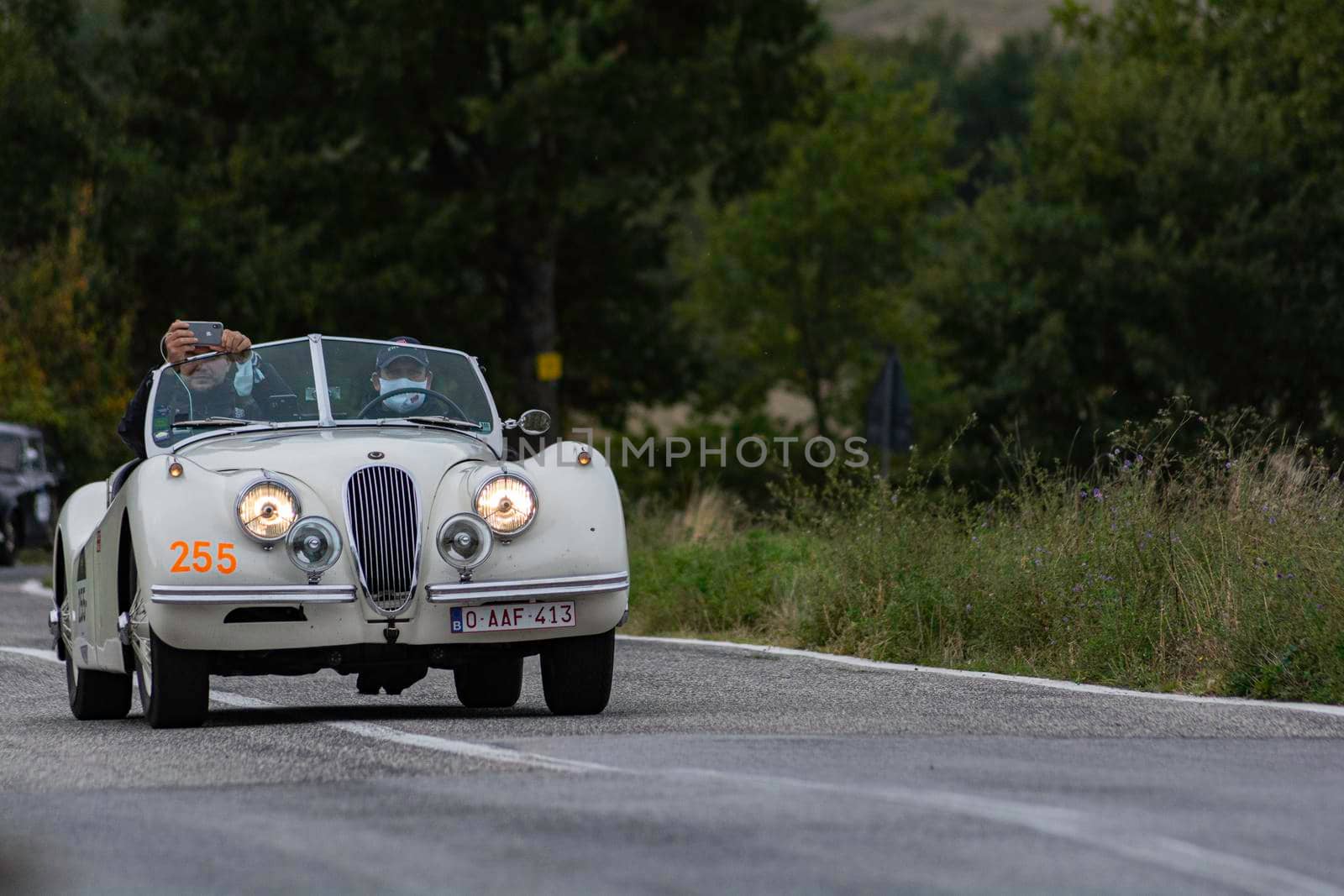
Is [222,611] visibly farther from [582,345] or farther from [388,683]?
[582,345]

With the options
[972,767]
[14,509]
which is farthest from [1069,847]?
[14,509]

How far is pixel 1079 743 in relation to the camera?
813cm

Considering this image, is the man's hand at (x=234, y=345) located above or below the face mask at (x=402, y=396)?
above

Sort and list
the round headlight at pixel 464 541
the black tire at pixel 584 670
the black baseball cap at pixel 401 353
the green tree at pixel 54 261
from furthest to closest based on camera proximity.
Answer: the green tree at pixel 54 261, the black baseball cap at pixel 401 353, the black tire at pixel 584 670, the round headlight at pixel 464 541

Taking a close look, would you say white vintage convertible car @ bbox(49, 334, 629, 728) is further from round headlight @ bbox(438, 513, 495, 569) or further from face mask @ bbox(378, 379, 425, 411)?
face mask @ bbox(378, 379, 425, 411)

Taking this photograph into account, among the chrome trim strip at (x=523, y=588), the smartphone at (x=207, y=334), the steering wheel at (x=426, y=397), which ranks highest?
the smartphone at (x=207, y=334)

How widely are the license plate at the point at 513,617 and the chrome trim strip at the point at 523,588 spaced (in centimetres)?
7

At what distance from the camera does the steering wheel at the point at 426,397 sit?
1067cm

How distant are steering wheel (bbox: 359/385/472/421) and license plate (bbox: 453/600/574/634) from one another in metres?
1.61

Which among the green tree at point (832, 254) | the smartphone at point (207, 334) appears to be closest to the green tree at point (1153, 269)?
the green tree at point (832, 254)

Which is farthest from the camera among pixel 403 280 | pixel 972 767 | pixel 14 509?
pixel 403 280

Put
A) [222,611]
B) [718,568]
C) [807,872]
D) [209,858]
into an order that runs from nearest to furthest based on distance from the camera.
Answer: [807,872]
[209,858]
[222,611]
[718,568]

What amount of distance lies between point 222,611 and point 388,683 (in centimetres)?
141

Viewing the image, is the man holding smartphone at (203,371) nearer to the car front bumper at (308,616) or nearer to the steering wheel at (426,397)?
the steering wheel at (426,397)
